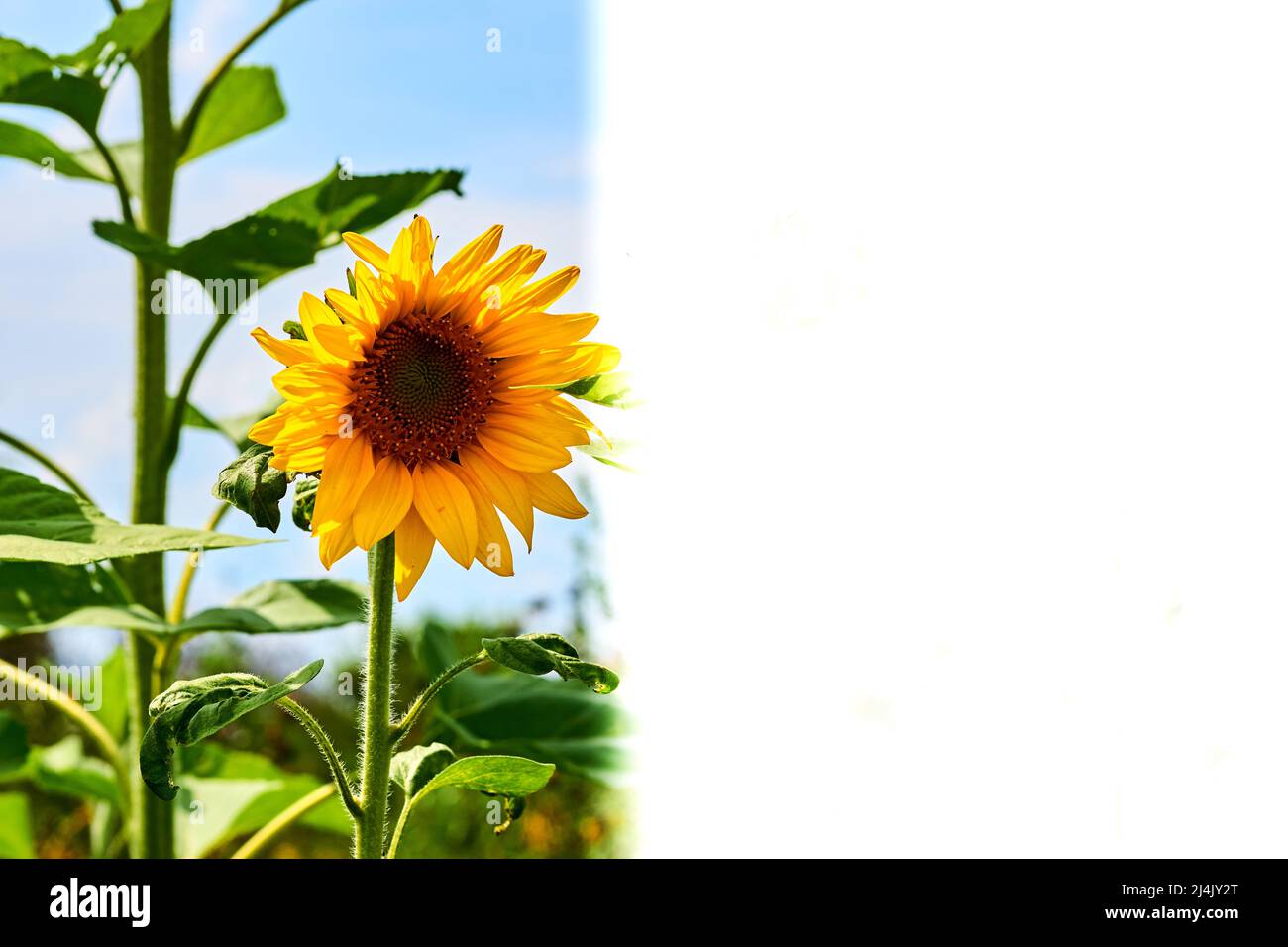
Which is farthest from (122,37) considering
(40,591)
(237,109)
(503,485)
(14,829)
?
(14,829)

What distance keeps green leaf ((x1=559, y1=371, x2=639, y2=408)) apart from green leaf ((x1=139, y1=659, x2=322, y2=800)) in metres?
0.18

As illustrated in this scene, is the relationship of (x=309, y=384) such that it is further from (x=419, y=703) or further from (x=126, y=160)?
(x=126, y=160)

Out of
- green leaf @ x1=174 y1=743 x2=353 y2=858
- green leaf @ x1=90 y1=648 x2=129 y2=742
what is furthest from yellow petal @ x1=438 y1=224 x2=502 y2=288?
green leaf @ x1=90 y1=648 x2=129 y2=742

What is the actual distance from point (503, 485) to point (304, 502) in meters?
0.10

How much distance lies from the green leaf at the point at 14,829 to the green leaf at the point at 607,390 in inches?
36.9

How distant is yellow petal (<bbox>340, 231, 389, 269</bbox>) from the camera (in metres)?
0.55

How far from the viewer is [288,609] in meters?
0.89

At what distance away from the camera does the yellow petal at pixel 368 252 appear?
1.80 ft

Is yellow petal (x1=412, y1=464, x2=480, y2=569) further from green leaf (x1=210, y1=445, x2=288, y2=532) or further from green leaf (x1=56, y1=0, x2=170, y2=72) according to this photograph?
green leaf (x1=56, y1=0, x2=170, y2=72)

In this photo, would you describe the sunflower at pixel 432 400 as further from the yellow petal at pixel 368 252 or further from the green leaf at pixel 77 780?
the green leaf at pixel 77 780

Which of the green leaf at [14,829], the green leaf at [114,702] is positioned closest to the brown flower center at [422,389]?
the green leaf at [114,702]
